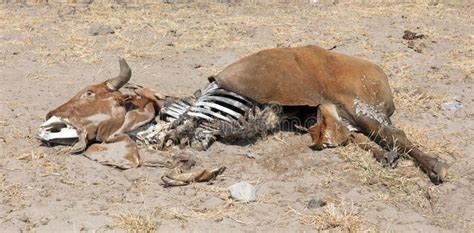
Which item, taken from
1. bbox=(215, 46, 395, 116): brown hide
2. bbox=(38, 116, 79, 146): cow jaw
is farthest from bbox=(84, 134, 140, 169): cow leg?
bbox=(215, 46, 395, 116): brown hide

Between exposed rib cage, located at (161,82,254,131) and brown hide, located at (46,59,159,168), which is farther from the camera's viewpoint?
exposed rib cage, located at (161,82,254,131)

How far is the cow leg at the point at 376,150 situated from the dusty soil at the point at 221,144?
0.10m

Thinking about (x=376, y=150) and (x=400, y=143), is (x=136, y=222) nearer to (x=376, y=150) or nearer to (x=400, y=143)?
(x=376, y=150)

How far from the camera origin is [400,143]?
444 centimetres

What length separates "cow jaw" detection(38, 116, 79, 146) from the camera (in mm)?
4336

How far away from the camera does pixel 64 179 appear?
401 cm

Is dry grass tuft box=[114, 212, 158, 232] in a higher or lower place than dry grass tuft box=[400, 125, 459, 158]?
higher

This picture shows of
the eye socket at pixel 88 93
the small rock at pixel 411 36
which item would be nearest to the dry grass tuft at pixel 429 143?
the eye socket at pixel 88 93

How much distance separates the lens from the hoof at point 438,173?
161 inches

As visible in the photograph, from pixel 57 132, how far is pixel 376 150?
2391 millimetres

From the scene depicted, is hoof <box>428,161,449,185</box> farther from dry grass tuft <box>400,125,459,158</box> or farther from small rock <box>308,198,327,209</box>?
small rock <box>308,198,327,209</box>

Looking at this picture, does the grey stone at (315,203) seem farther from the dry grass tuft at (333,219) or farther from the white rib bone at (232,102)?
the white rib bone at (232,102)

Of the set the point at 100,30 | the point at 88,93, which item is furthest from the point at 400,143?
the point at 100,30

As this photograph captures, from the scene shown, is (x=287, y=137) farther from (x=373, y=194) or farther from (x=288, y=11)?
(x=288, y=11)
